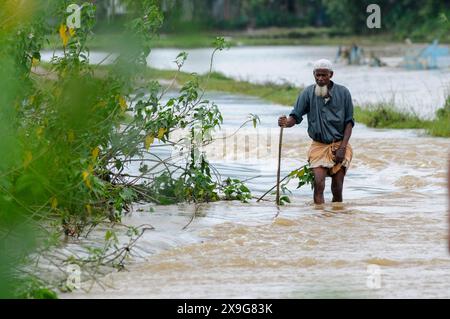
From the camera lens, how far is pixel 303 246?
10.0 meters

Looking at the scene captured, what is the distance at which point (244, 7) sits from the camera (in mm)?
69688

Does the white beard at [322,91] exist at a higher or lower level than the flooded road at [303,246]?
higher

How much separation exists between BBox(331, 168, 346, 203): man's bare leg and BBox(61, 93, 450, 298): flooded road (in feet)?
0.57

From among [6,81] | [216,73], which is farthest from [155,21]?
[216,73]

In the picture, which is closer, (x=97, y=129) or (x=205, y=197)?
(x=97, y=129)

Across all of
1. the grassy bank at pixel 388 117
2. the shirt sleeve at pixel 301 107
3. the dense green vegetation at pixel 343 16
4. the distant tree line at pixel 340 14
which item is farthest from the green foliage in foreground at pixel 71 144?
the dense green vegetation at pixel 343 16

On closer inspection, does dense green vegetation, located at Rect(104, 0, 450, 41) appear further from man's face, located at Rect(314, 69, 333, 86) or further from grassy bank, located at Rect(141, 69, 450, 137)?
man's face, located at Rect(314, 69, 333, 86)

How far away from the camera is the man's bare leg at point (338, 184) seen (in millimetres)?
11688

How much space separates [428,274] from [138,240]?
7.75ft

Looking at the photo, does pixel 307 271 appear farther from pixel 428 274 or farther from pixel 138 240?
pixel 138 240

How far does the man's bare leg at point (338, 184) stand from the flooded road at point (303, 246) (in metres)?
0.17

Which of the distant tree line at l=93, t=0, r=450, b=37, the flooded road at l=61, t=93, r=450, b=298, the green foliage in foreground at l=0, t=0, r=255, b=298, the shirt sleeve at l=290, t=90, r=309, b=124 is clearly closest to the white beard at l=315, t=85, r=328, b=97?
the shirt sleeve at l=290, t=90, r=309, b=124

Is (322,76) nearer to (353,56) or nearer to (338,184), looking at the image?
(338,184)

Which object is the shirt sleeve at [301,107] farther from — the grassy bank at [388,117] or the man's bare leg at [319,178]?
the grassy bank at [388,117]
